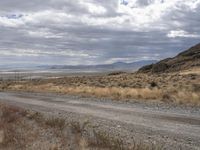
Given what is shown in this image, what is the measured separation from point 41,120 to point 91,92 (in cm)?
1760

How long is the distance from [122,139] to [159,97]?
1490 centimetres

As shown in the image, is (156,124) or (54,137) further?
(156,124)

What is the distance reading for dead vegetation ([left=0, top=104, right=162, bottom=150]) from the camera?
10.4m

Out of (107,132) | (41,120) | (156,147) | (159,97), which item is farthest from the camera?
(159,97)

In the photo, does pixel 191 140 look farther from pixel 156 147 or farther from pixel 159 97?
pixel 159 97

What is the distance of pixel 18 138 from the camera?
39.5 feet

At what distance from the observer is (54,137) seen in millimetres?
12266

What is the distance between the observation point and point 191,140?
1113 cm

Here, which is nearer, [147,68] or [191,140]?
[191,140]

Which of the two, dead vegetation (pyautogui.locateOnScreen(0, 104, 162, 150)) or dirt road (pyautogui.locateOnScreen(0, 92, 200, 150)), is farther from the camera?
dirt road (pyautogui.locateOnScreen(0, 92, 200, 150))

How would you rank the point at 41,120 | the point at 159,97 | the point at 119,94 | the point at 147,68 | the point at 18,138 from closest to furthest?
the point at 18,138 → the point at 41,120 → the point at 159,97 → the point at 119,94 → the point at 147,68

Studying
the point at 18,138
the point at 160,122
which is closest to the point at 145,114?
the point at 160,122

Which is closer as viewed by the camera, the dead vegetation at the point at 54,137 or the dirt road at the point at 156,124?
the dead vegetation at the point at 54,137

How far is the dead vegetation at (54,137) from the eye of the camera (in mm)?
10368
